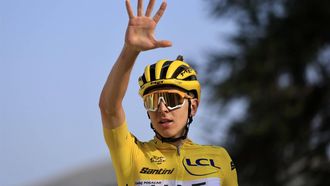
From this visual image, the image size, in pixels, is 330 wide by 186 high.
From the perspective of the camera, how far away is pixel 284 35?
2816cm

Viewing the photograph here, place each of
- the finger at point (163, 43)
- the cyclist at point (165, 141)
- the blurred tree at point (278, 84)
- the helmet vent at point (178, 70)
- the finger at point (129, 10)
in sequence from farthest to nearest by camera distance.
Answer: the blurred tree at point (278, 84) < the helmet vent at point (178, 70) < the cyclist at point (165, 141) < the finger at point (129, 10) < the finger at point (163, 43)

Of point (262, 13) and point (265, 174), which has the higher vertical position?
point (262, 13)

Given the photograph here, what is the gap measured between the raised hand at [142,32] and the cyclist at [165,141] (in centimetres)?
20

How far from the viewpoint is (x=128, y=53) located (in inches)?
217

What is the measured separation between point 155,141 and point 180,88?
0.47 meters

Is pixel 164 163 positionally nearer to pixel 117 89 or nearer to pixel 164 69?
pixel 164 69

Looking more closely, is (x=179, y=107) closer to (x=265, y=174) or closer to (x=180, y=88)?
(x=180, y=88)

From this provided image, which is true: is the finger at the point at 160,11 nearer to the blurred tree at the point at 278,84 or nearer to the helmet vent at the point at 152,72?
the helmet vent at the point at 152,72

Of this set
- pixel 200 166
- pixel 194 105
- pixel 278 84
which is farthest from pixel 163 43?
pixel 278 84

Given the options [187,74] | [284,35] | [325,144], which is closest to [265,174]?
[325,144]

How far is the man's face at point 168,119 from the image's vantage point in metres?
6.07

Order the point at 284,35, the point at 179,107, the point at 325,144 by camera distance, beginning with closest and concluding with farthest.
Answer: the point at 179,107
the point at 325,144
the point at 284,35

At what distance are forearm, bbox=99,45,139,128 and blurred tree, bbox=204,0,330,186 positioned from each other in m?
21.3

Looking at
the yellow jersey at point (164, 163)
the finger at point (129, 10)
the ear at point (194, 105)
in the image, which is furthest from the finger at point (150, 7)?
the ear at point (194, 105)
